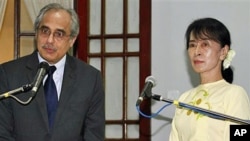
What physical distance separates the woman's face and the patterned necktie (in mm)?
676

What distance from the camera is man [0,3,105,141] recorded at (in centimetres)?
215

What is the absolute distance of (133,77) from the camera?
11.9 ft

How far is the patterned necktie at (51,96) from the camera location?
217 centimetres

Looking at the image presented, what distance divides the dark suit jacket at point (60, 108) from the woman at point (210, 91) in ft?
1.36

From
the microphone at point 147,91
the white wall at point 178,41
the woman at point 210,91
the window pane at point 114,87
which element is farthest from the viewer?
the window pane at point 114,87

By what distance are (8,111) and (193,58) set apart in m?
0.91

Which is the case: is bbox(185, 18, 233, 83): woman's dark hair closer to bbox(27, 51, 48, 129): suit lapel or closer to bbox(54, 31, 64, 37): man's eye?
bbox(54, 31, 64, 37): man's eye

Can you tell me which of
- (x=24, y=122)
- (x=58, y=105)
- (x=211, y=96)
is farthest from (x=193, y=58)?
(x=24, y=122)

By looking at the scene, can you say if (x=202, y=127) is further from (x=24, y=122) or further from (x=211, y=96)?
(x=24, y=122)

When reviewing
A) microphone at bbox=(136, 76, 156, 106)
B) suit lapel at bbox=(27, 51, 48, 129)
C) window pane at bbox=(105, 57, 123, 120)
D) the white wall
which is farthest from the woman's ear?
window pane at bbox=(105, 57, 123, 120)

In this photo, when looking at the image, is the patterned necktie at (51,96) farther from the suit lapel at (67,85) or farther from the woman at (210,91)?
the woman at (210,91)

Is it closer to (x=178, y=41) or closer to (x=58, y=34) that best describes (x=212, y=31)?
(x=58, y=34)

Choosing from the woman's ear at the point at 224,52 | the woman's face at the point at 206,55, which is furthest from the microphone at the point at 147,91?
the woman's ear at the point at 224,52

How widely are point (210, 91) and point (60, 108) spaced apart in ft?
2.33
